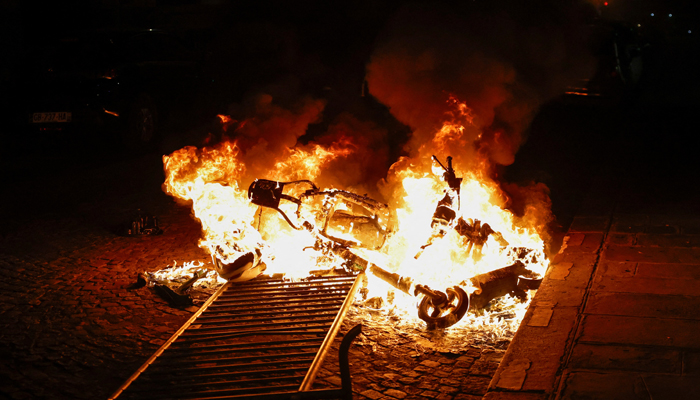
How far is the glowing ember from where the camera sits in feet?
16.9

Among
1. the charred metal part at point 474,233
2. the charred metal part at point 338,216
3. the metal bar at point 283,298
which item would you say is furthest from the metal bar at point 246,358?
the charred metal part at point 474,233

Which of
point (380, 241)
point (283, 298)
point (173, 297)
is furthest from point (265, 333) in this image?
point (380, 241)

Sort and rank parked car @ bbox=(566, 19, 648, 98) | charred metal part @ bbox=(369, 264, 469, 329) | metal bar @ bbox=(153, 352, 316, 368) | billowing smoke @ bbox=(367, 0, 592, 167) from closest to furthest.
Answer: metal bar @ bbox=(153, 352, 316, 368) → charred metal part @ bbox=(369, 264, 469, 329) → billowing smoke @ bbox=(367, 0, 592, 167) → parked car @ bbox=(566, 19, 648, 98)

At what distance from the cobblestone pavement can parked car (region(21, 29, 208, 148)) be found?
2.37m

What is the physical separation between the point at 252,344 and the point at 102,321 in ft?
4.53

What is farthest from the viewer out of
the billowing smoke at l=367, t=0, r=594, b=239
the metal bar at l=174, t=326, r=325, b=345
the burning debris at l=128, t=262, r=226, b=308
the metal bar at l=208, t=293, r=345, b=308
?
the billowing smoke at l=367, t=0, r=594, b=239

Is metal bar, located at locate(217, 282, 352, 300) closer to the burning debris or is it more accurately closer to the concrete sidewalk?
the burning debris

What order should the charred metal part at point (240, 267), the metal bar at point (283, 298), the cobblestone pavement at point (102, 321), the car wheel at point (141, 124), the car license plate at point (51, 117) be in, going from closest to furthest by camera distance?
the cobblestone pavement at point (102, 321)
the metal bar at point (283, 298)
the charred metal part at point (240, 267)
the car license plate at point (51, 117)
the car wheel at point (141, 124)

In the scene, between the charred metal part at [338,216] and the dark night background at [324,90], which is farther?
the dark night background at [324,90]

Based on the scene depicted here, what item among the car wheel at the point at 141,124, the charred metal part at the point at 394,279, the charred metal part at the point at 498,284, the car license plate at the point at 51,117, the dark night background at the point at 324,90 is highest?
the dark night background at the point at 324,90

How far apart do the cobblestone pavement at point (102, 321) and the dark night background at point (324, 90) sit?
268 centimetres

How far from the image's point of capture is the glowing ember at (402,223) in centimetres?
515

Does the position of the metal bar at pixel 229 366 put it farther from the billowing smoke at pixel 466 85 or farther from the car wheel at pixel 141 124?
the car wheel at pixel 141 124

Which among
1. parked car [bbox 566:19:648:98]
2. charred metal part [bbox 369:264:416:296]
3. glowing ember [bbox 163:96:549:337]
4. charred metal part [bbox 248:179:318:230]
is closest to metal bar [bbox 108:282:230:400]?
glowing ember [bbox 163:96:549:337]
